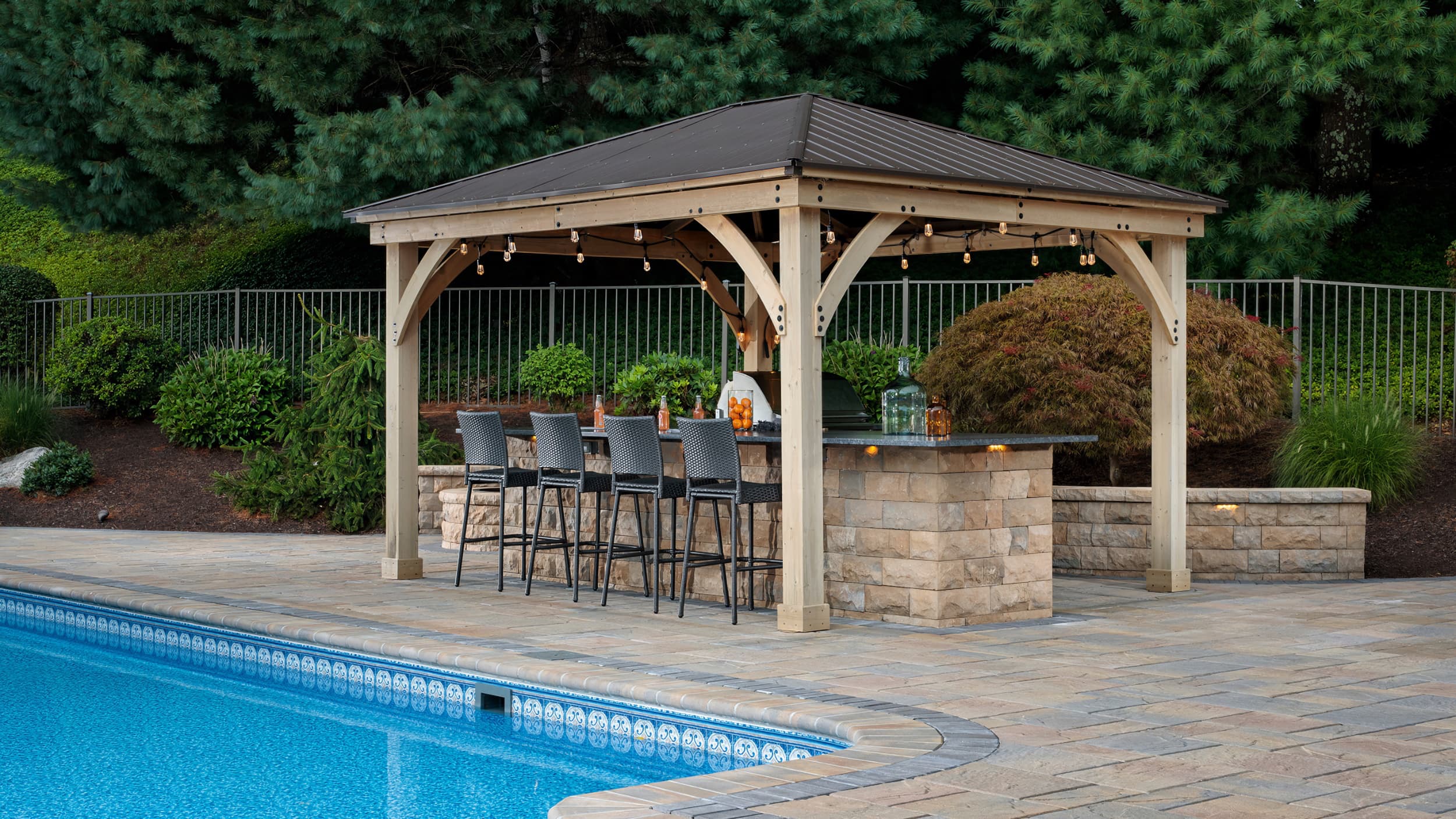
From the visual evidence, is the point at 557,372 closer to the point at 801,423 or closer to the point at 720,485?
the point at 720,485

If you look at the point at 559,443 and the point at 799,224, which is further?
the point at 559,443

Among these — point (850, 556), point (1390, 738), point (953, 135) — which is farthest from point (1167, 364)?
point (1390, 738)

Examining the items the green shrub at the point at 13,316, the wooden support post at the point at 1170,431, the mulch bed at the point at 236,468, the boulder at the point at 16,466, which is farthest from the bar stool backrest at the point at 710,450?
the green shrub at the point at 13,316

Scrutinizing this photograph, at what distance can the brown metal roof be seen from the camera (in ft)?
26.0

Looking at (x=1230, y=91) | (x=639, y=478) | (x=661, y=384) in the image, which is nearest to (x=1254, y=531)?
(x=639, y=478)

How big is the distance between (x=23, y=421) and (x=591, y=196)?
1072cm

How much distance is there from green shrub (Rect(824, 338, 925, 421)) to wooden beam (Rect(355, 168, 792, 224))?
16.8 feet

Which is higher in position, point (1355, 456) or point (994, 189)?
point (994, 189)

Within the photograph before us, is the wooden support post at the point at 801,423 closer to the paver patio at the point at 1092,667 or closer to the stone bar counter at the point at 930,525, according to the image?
the paver patio at the point at 1092,667

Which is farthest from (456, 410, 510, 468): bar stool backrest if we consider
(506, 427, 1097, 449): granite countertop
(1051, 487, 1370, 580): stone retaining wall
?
(1051, 487, 1370, 580): stone retaining wall

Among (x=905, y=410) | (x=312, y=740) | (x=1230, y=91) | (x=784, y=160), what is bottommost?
(x=312, y=740)

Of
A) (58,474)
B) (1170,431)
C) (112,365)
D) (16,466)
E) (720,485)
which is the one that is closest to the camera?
(720,485)

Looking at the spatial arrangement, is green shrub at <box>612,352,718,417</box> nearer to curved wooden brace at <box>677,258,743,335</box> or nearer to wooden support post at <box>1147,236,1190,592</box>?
curved wooden brace at <box>677,258,743,335</box>

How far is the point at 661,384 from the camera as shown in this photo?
46.1 ft
